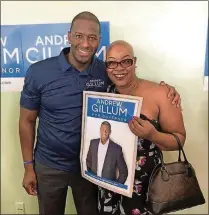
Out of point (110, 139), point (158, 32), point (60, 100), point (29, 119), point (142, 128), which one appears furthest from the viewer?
point (158, 32)

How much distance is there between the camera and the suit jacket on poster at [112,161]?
1.17 m

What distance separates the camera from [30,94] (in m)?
1.32

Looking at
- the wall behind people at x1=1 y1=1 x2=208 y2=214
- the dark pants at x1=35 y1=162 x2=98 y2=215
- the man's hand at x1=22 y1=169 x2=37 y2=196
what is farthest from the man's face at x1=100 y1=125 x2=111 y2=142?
the wall behind people at x1=1 y1=1 x2=208 y2=214

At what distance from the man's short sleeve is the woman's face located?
38cm

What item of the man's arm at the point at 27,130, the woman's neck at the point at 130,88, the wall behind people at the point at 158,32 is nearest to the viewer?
the woman's neck at the point at 130,88

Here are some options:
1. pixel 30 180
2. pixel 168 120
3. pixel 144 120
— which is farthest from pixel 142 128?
pixel 30 180

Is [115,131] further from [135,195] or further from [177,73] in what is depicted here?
[177,73]

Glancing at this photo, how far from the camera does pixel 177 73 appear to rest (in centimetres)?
167

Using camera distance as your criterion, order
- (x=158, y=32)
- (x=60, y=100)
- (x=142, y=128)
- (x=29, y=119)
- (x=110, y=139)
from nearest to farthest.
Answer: (x=142, y=128) → (x=110, y=139) → (x=60, y=100) → (x=29, y=119) → (x=158, y=32)

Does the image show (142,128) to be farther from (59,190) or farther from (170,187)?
(59,190)

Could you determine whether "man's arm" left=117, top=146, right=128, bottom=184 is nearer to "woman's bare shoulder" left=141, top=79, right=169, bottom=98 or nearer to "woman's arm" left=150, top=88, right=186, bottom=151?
"woman's arm" left=150, top=88, right=186, bottom=151

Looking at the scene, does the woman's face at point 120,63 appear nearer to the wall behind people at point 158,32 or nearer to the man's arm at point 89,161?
the man's arm at point 89,161

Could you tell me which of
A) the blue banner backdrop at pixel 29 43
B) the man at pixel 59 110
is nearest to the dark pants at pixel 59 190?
the man at pixel 59 110

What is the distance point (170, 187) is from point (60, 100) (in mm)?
613
